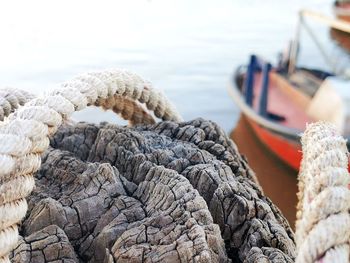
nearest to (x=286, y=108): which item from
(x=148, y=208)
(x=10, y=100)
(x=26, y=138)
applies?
(x=10, y=100)

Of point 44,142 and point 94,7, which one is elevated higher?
point 44,142

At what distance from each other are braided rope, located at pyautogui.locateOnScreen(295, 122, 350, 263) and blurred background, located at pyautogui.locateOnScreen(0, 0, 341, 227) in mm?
5112

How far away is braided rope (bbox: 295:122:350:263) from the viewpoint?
583mm

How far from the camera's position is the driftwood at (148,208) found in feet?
2.79

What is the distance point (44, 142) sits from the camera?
0.79m

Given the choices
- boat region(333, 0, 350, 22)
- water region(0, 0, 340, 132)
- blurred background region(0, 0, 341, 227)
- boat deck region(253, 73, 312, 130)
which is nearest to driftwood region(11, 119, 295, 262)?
blurred background region(0, 0, 341, 227)

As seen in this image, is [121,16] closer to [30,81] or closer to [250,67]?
[30,81]

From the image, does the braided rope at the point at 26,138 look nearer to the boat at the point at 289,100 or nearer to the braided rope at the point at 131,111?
the braided rope at the point at 131,111

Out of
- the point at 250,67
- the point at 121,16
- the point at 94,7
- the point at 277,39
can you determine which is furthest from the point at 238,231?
the point at 94,7

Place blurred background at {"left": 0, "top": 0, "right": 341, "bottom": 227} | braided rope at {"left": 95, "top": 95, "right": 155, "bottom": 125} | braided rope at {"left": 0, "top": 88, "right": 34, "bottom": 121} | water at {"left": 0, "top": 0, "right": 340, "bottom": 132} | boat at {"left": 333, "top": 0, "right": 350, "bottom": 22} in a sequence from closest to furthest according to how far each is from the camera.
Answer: braided rope at {"left": 0, "top": 88, "right": 34, "bottom": 121}
braided rope at {"left": 95, "top": 95, "right": 155, "bottom": 125}
blurred background at {"left": 0, "top": 0, "right": 341, "bottom": 227}
water at {"left": 0, "top": 0, "right": 340, "bottom": 132}
boat at {"left": 333, "top": 0, "right": 350, "bottom": 22}

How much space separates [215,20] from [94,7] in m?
3.04

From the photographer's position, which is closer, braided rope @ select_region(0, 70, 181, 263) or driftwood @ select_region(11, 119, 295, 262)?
braided rope @ select_region(0, 70, 181, 263)

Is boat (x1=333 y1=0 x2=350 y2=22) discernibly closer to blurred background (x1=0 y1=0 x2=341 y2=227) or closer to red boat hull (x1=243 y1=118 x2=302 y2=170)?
blurred background (x1=0 y1=0 x2=341 y2=227)

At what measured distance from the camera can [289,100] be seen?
7.19m
